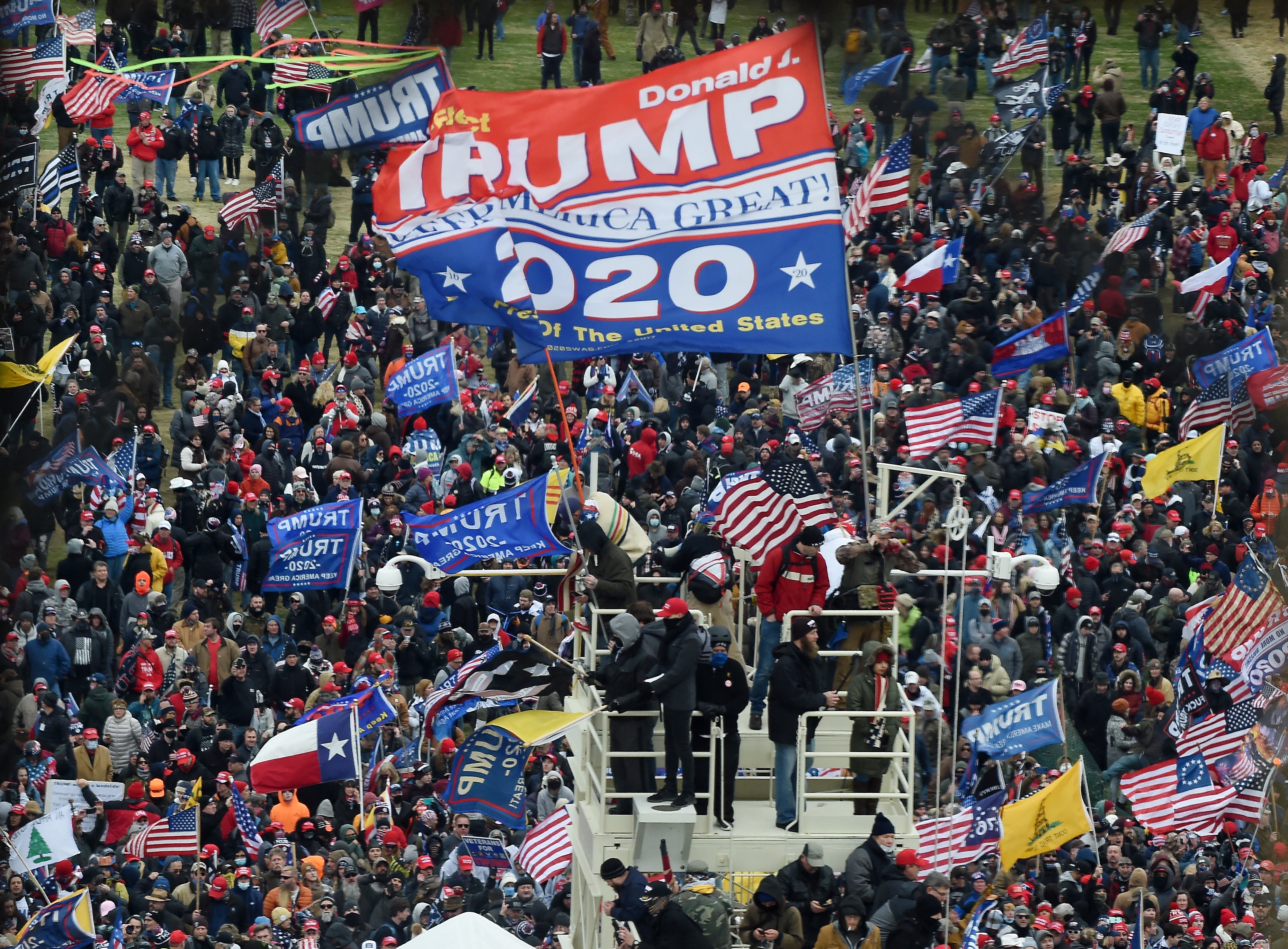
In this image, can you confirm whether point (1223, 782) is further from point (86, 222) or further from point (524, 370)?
point (86, 222)

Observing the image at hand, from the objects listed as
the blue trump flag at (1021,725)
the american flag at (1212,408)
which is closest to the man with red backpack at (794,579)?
the blue trump flag at (1021,725)

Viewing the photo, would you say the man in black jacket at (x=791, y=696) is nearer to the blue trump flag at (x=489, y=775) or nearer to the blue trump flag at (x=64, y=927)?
the blue trump flag at (x=489, y=775)

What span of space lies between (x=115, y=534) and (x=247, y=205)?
11739 mm

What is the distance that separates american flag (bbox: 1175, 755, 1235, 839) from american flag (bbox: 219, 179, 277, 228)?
23913mm

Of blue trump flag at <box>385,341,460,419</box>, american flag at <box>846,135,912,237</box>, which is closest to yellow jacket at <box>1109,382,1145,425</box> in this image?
american flag at <box>846,135,912,237</box>

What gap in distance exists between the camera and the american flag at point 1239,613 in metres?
27.0

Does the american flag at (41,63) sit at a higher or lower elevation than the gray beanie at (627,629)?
lower

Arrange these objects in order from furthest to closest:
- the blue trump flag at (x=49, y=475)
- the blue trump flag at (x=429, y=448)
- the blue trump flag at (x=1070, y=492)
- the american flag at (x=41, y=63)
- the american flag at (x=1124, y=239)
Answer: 1. the american flag at (x=1124, y=239)
2. the american flag at (x=41, y=63)
3. the blue trump flag at (x=429, y=448)
4. the blue trump flag at (x=1070, y=492)
5. the blue trump flag at (x=49, y=475)

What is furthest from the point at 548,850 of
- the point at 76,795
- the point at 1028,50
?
the point at 1028,50

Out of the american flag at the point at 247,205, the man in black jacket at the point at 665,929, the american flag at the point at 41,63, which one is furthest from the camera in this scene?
the american flag at the point at 41,63

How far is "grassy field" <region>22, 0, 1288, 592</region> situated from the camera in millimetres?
54031

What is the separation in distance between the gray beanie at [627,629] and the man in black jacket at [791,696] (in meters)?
1.12

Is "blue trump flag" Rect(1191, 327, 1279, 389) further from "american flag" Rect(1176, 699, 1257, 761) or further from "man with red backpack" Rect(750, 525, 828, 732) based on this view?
"man with red backpack" Rect(750, 525, 828, 732)

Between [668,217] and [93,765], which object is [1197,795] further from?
Result: [93,765]
